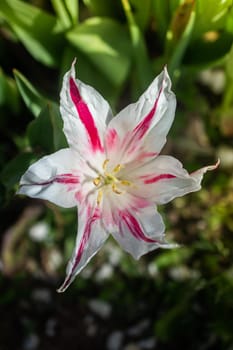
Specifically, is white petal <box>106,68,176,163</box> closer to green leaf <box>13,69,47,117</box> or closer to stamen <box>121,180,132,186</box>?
stamen <box>121,180,132,186</box>

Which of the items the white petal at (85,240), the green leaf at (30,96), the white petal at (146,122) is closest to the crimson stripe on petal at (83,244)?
the white petal at (85,240)

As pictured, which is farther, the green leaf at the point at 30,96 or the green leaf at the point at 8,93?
the green leaf at the point at 8,93

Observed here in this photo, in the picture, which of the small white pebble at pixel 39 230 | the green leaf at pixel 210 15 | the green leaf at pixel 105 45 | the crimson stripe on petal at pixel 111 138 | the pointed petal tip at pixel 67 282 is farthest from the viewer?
the small white pebble at pixel 39 230

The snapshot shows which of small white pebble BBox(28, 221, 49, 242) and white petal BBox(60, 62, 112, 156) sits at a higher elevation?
white petal BBox(60, 62, 112, 156)

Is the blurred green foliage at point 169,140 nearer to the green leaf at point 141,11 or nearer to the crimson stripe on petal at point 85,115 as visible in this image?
the green leaf at point 141,11

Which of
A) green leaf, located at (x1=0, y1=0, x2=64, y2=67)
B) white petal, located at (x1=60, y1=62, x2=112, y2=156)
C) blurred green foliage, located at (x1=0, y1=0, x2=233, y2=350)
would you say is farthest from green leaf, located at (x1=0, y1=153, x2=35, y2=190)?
green leaf, located at (x1=0, y1=0, x2=64, y2=67)

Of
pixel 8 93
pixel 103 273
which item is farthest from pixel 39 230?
pixel 8 93

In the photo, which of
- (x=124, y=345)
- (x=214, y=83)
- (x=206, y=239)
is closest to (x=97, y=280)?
(x=124, y=345)
